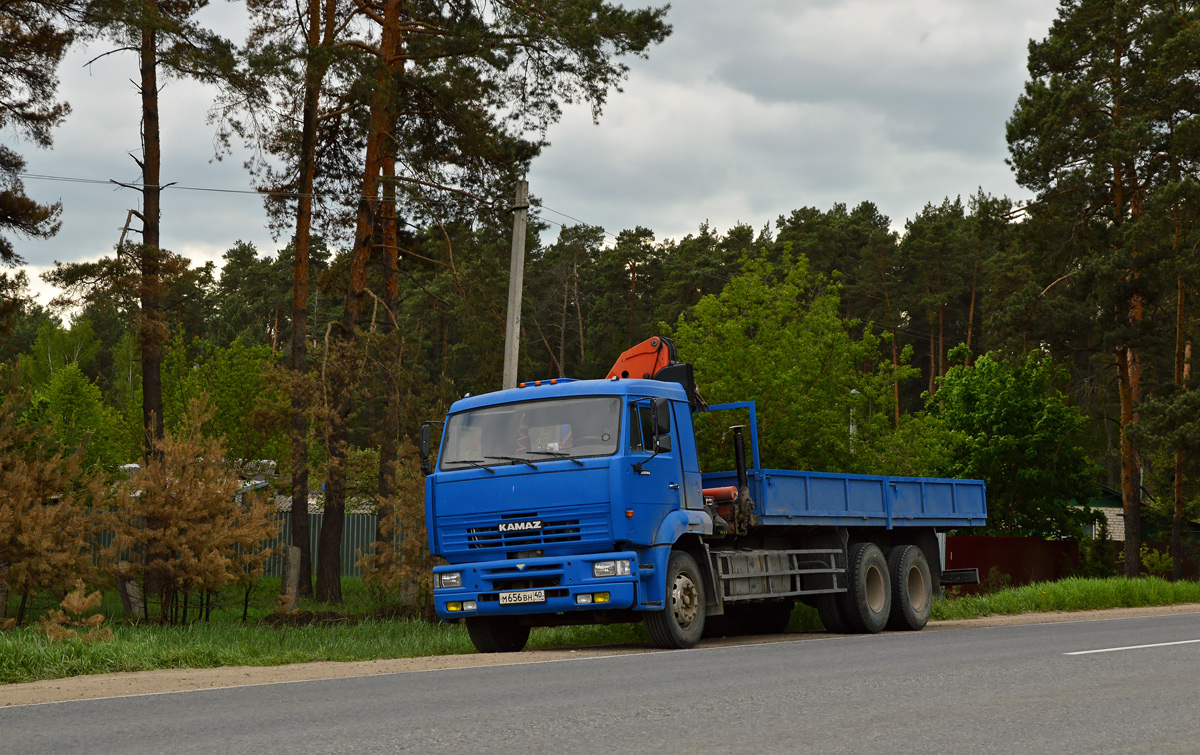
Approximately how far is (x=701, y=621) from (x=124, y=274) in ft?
49.8

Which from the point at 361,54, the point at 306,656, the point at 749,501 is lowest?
the point at 306,656

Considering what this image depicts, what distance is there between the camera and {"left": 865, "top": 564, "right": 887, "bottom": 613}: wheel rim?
17234 millimetres

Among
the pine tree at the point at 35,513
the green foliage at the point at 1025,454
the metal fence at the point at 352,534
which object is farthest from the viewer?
the metal fence at the point at 352,534

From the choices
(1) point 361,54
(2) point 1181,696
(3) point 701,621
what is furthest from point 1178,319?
(2) point 1181,696

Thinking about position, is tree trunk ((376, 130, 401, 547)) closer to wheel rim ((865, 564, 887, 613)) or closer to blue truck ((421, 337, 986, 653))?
wheel rim ((865, 564, 887, 613))

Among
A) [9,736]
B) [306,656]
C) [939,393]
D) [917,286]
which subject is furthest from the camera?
[917,286]

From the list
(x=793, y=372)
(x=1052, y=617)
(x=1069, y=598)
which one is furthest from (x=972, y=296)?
(x=1052, y=617)

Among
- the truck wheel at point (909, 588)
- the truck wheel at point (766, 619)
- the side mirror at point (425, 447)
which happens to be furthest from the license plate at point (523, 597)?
the truck wheel at point (909, 588)

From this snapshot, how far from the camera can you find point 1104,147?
121ft

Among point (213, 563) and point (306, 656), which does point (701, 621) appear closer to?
point (306, 656)

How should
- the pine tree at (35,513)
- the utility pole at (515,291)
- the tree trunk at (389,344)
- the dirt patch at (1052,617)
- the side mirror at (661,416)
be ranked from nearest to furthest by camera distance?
the side mirror at (661,416)
the pine tree at (35,513)
the dirt patch at (1052,617)
the utility pole at (515,291)
the tree trunk at (389,344)

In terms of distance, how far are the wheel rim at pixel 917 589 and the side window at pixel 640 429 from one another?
6837 mm

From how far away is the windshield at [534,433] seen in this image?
510 inches

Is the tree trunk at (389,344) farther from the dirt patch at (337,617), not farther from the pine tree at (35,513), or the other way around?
Result: the pine tree at (35,513)
